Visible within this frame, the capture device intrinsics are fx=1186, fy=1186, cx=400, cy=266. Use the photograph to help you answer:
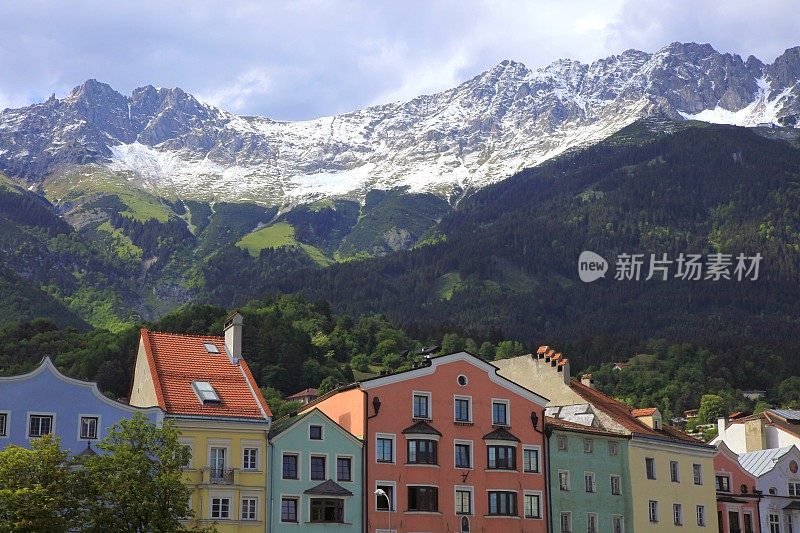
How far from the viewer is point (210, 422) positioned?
3142 inches

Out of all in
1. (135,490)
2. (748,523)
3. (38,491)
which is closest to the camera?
(38,491)

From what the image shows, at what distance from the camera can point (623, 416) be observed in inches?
4082

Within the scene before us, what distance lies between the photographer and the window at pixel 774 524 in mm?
107625

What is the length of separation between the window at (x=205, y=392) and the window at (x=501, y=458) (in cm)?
2204

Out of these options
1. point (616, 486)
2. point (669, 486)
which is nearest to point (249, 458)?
point (616, 486)

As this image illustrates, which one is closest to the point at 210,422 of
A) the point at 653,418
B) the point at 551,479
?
the point at 551,479

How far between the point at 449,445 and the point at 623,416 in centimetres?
2115

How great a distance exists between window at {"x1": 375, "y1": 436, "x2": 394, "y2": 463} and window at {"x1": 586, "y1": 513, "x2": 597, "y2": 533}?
58.8ft

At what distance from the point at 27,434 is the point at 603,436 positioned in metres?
45.3

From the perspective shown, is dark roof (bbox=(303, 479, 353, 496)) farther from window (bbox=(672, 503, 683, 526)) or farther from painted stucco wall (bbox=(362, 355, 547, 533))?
window (bbox=(672, 503, 683, 526))

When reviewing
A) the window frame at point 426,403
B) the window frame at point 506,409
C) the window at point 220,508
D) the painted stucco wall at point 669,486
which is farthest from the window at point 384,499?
the painted stucco wall at point 669,486

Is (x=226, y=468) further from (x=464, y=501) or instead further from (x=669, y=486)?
(x=669, y=486)

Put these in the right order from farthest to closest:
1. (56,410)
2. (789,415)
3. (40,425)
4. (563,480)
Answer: (789,415) < (563,480) < (56,410) < (40,425)

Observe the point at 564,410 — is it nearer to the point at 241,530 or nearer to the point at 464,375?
the point at 464,375
